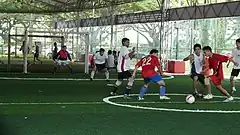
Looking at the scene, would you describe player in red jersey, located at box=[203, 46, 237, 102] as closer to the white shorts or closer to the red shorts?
the red shorts

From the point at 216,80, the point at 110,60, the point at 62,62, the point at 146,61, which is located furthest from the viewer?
the point at 62,62

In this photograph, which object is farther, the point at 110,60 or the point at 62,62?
the point at 62,62

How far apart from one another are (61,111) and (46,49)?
46942 millimetres

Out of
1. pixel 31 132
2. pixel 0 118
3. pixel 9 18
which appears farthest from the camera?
pixel 9 18

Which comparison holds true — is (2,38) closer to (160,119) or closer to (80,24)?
(80,24)

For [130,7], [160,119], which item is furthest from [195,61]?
[130,7]

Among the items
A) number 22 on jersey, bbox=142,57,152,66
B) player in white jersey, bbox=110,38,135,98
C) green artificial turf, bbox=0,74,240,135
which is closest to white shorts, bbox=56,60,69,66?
player in white jersey, bbox=110,38,135,98

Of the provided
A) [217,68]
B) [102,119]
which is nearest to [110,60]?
[217,68]

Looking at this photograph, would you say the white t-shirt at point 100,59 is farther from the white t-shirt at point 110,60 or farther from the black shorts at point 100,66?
the white t-shirt at point 110,60

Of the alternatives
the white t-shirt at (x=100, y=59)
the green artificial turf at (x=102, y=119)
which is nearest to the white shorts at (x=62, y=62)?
the white t-shirt at (x=100, y=59)

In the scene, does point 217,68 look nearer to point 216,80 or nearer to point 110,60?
point 216,80

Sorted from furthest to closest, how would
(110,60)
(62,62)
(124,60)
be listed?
(62,62) < (110,60) < (124,60)

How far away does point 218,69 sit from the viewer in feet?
47.9

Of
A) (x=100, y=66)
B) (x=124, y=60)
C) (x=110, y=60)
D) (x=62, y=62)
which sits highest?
(x=124, y=60)
